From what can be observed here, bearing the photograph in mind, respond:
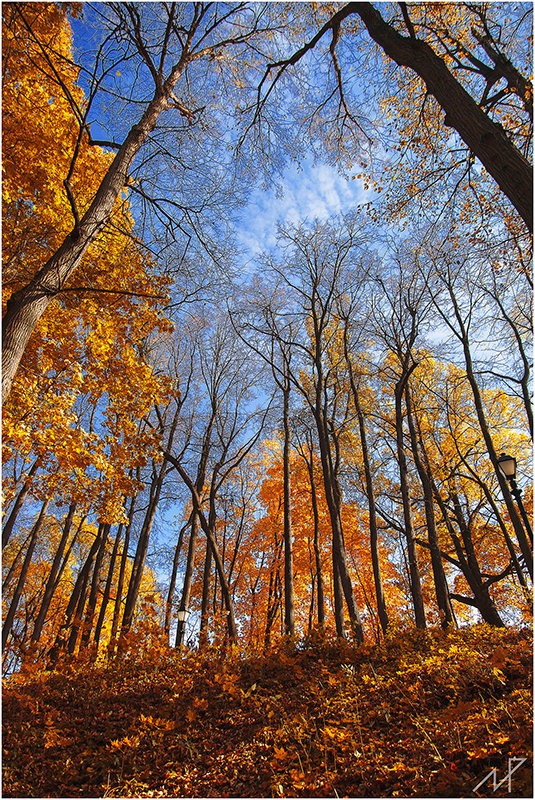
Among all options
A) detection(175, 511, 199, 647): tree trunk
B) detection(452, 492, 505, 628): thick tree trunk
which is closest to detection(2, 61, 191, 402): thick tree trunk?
detection(175, 511, 199, 647): tree trunk

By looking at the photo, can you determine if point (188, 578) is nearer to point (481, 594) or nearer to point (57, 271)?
point (481, 594)

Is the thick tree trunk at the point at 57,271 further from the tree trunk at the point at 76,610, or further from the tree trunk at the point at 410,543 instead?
the tree trunk at the point at 76,610

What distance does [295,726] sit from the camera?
363cm

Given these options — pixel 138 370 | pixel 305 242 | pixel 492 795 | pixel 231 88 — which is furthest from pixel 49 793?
pixel 305 242

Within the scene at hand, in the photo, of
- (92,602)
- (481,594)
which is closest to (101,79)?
(92,602)

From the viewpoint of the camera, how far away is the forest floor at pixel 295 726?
2.56 meters

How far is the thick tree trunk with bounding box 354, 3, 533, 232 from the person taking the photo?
2.70 m

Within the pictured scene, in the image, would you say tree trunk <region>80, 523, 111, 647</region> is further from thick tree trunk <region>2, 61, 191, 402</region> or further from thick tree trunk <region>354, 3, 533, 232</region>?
thick tree trunk <region>354, 3, 533, 232</region>

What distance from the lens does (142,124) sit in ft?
16.6

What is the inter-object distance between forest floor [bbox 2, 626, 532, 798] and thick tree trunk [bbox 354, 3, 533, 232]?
3720 millimetres

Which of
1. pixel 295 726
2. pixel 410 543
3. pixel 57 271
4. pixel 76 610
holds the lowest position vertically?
pixel 295 726

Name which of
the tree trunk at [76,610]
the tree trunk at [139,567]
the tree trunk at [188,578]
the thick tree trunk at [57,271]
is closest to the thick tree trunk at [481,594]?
the tree trunk at [188,578]

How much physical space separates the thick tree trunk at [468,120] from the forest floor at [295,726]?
12.2 ft

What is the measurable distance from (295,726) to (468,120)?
19.4 feet
